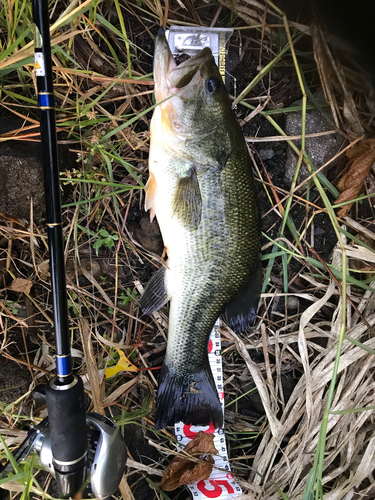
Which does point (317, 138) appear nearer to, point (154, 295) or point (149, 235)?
point (149, 235)

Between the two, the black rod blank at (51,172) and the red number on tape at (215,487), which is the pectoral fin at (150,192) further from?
the red number on tape at (215,487)

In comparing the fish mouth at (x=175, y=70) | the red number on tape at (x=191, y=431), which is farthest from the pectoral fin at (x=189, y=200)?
the red number on tape at (x=191, y=431)

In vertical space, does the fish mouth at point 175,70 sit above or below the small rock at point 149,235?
above

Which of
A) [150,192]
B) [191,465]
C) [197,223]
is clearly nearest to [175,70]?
[150,192]

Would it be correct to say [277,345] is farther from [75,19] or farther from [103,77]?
[75,19]

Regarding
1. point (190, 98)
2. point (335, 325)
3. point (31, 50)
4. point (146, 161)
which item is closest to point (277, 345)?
point (335, 325)

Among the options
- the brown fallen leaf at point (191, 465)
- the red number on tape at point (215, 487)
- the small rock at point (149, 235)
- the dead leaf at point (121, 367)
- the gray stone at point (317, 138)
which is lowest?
the red number on tape at point (215, 487)

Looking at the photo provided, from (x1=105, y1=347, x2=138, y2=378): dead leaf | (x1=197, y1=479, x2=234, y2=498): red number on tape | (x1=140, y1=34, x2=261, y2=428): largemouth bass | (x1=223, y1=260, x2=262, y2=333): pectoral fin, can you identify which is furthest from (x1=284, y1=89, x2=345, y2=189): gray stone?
(x1=197, y1=479, x2=234, y2=498): red number on tape

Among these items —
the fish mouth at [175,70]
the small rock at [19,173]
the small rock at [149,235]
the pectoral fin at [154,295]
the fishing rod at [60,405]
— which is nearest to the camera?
the fishing rod at [60,405]
